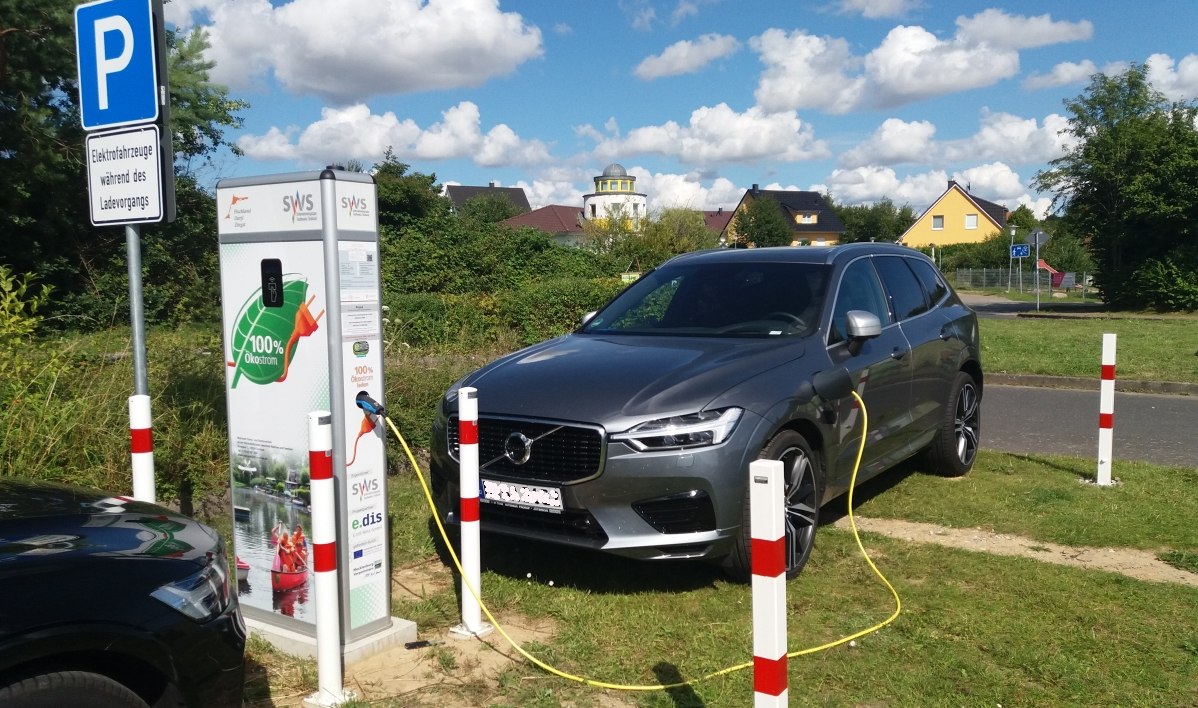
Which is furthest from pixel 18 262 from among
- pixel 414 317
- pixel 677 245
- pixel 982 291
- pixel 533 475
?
pixel 982 291

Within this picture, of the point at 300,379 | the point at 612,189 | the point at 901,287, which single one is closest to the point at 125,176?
the point at 300,379

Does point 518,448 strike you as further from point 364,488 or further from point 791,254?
point 791,254

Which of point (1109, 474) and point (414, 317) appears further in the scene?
point (414, 317)

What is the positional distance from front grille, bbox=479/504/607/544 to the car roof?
2.51 m

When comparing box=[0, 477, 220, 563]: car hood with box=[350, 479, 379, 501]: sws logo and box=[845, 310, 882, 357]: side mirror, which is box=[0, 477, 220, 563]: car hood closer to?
box=[350, 479, 379, 501]: sws logo

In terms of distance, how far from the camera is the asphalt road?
865 cm

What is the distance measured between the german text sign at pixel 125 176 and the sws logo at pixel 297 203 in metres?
0.64

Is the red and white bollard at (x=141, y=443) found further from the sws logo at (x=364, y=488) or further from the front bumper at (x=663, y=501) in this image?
the front bumper at (x=663, y=501)

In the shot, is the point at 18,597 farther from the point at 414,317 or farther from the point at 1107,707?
the point at 414,317

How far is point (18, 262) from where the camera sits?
15477 mm

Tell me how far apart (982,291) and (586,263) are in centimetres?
3971

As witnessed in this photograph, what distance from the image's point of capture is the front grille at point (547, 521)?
4520 millimetres

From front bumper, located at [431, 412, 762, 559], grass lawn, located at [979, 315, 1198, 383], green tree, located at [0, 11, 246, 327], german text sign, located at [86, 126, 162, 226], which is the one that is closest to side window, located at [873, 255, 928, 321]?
front bumper, located at [431, 412, 762, 559]

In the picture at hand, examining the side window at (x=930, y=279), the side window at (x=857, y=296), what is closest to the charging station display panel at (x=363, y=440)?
the side window at (x=857, y=296)
